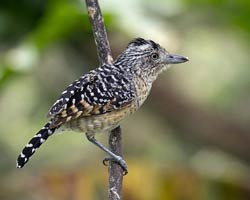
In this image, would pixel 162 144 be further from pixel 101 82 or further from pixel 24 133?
pixel 101 82

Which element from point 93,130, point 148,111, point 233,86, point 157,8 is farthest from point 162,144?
point 93,130

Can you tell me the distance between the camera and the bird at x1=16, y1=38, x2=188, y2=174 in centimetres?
538

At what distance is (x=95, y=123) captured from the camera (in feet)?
18.5

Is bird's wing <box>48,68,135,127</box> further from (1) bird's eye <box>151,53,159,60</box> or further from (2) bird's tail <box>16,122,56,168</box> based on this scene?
(1) bird's eye <box>151,53,159,60</box>

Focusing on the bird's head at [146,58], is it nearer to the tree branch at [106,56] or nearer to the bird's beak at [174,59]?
the bird's beak at [174,59]

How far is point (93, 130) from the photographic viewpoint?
5.68m

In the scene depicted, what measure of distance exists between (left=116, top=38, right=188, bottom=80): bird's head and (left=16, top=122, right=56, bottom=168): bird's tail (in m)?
0.87

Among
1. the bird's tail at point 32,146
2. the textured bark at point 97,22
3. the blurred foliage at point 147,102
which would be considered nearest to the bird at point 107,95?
the bird's tail at point 32,146

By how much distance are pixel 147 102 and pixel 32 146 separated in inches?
99.8

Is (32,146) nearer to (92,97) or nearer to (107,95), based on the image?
(92,97)

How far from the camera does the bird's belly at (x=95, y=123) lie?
561 cm

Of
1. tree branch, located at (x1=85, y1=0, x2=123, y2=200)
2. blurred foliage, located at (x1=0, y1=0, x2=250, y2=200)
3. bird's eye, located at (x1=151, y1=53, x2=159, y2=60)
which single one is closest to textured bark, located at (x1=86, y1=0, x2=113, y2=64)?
tree branch, located at (x1=85, y1=0, x2=123, y2=200)

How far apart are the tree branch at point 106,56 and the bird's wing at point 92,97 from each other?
122 millimetres

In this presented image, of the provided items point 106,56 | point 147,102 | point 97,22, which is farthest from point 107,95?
point 147,102
